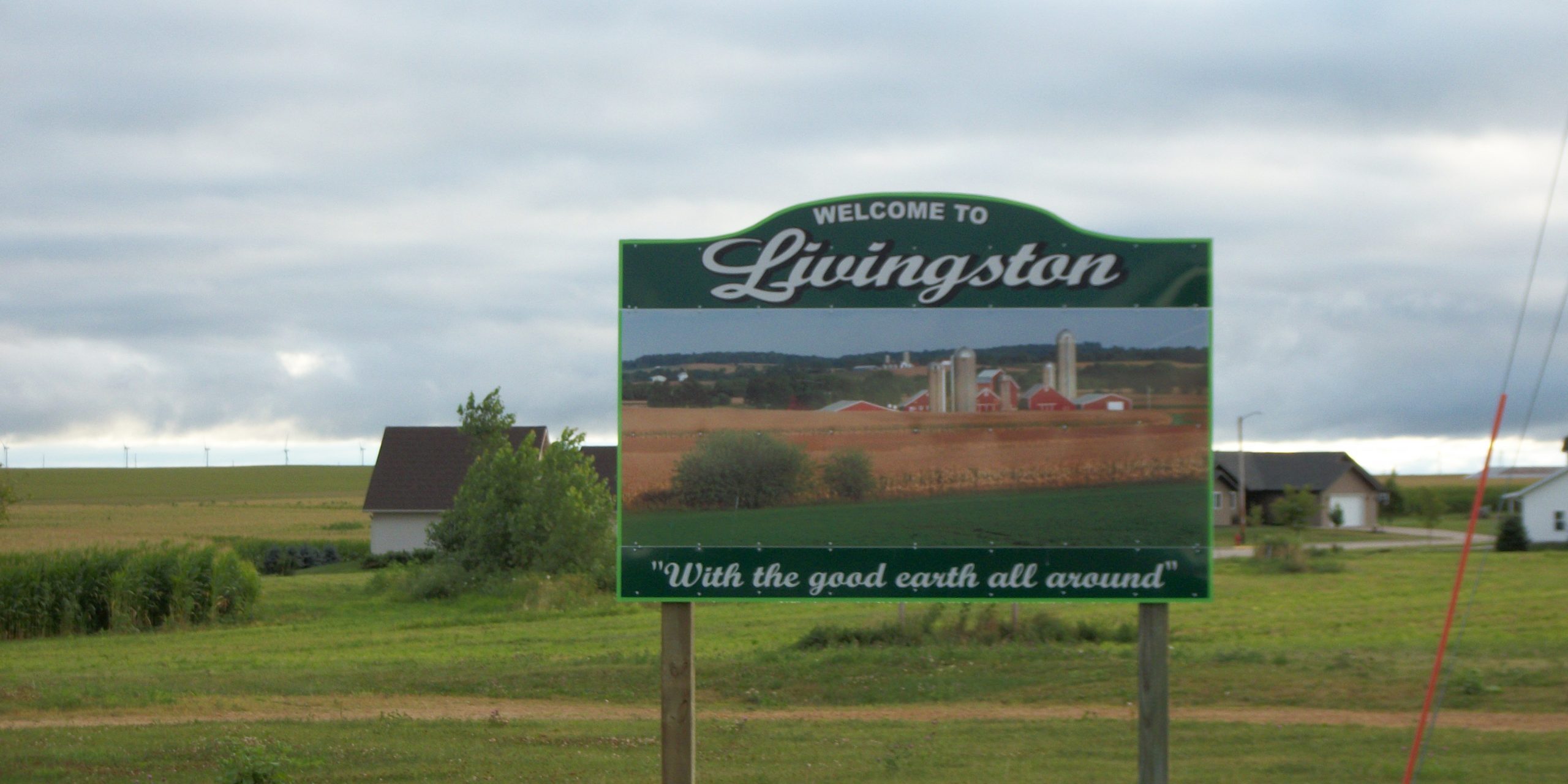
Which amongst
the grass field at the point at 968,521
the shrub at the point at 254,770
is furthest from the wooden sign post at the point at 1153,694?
the shrub at the point at 254,770

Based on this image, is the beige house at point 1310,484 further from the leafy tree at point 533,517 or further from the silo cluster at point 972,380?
the silo cluster at point 972,380

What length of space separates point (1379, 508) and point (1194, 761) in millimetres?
71883

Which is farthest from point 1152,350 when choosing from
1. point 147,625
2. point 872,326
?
point 147,625

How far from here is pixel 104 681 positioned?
18.5 metres

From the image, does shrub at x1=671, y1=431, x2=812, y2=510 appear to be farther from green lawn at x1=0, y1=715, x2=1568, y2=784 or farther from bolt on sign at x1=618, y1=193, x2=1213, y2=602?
green lawn at x1=0, y1=715, x2=1568, y2=784

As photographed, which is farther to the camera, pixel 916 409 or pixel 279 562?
pixel 279 562

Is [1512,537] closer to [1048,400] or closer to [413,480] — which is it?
[413,480]

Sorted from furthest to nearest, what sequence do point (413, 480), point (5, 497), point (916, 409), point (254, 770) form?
point (413, 480), point (5, 497), point (254, 770), point (916, 409)

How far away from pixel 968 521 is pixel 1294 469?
76774 mm

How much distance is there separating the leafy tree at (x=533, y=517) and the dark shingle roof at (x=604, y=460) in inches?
760

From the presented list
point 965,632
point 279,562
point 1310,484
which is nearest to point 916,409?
point 965,632

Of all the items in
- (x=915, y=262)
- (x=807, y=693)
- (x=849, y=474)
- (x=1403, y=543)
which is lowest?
(x=1403, y=543)

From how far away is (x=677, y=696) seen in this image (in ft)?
25.4

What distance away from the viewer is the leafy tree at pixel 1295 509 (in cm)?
6044
